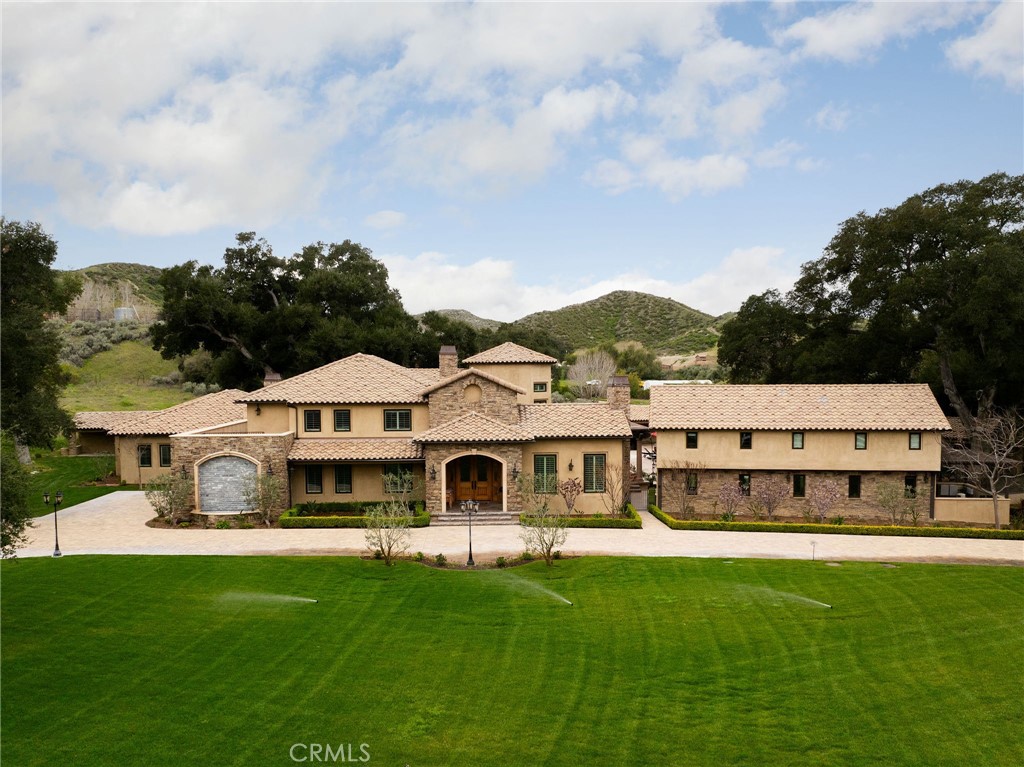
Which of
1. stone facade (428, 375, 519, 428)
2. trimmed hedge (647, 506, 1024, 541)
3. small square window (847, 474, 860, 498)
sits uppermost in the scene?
stone facade (428, 375, 519, 428)

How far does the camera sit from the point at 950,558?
22297mm

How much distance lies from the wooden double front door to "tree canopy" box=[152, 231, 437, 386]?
76.4ft

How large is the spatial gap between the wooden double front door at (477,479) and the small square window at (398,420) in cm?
293

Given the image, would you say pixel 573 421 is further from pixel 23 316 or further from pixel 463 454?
pixel 23 316

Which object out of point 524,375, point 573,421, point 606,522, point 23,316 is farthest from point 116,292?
point 23,316

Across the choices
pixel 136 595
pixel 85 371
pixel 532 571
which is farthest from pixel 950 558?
pixel 85 371

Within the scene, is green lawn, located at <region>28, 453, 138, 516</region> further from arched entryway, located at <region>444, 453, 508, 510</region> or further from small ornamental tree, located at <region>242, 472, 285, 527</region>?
arched entryway, located at <region>444, 453, 508, 510</region>

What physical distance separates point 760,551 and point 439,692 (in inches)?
556

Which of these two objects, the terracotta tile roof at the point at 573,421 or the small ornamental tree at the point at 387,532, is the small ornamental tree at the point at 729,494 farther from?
the small ornamental tree at the point at 387,532

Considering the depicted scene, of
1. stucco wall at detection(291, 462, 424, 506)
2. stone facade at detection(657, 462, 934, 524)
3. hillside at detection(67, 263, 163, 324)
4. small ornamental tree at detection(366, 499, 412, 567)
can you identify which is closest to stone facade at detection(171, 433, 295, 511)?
stucco wall at detection(291, 462, 424, 506)

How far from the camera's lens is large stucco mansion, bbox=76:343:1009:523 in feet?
91.6

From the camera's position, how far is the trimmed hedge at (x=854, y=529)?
2562 cm

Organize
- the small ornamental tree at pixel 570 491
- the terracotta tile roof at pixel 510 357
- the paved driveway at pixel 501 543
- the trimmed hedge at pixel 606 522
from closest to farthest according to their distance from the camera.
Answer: the paved driveway at pixel 501 543
the trimmed hedge at pixel 606 522
the small ornamental tree at pixel 570 491
the terracotta tile roof at pixel 510 357

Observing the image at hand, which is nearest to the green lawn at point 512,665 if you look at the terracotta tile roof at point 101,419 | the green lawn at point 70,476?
the green lawn at point 70,476
